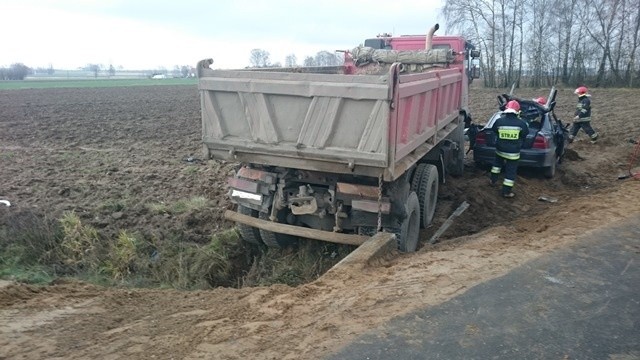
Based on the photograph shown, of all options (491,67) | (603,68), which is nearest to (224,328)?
(603,68)

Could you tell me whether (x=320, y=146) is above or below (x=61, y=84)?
below

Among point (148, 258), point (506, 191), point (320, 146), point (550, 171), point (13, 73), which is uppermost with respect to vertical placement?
point (13, 73)

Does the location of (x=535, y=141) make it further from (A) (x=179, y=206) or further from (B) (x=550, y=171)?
(A) (x=179, y=206)

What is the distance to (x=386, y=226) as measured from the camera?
20.1ft

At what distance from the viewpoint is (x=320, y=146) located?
5.60 m

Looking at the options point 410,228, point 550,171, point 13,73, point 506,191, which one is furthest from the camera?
point 13,73

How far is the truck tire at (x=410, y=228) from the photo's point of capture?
6.16 meters

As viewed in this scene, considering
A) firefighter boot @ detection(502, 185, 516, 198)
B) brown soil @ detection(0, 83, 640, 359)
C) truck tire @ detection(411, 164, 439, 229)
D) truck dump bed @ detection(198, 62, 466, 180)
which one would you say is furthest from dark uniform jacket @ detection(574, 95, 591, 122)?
truck dump bed @ detection(198, 62, 466, 180)

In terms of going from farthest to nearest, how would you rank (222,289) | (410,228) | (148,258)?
(148,258)
(410,228)
(222,289)

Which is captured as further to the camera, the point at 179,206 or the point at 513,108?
the point at 513,108

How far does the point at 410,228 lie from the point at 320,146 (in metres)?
1.80

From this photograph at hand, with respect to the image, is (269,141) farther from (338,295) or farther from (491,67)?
(491,67)

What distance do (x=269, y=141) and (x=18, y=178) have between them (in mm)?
6945

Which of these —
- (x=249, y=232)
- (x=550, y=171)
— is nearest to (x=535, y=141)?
(x=550, y=171)
